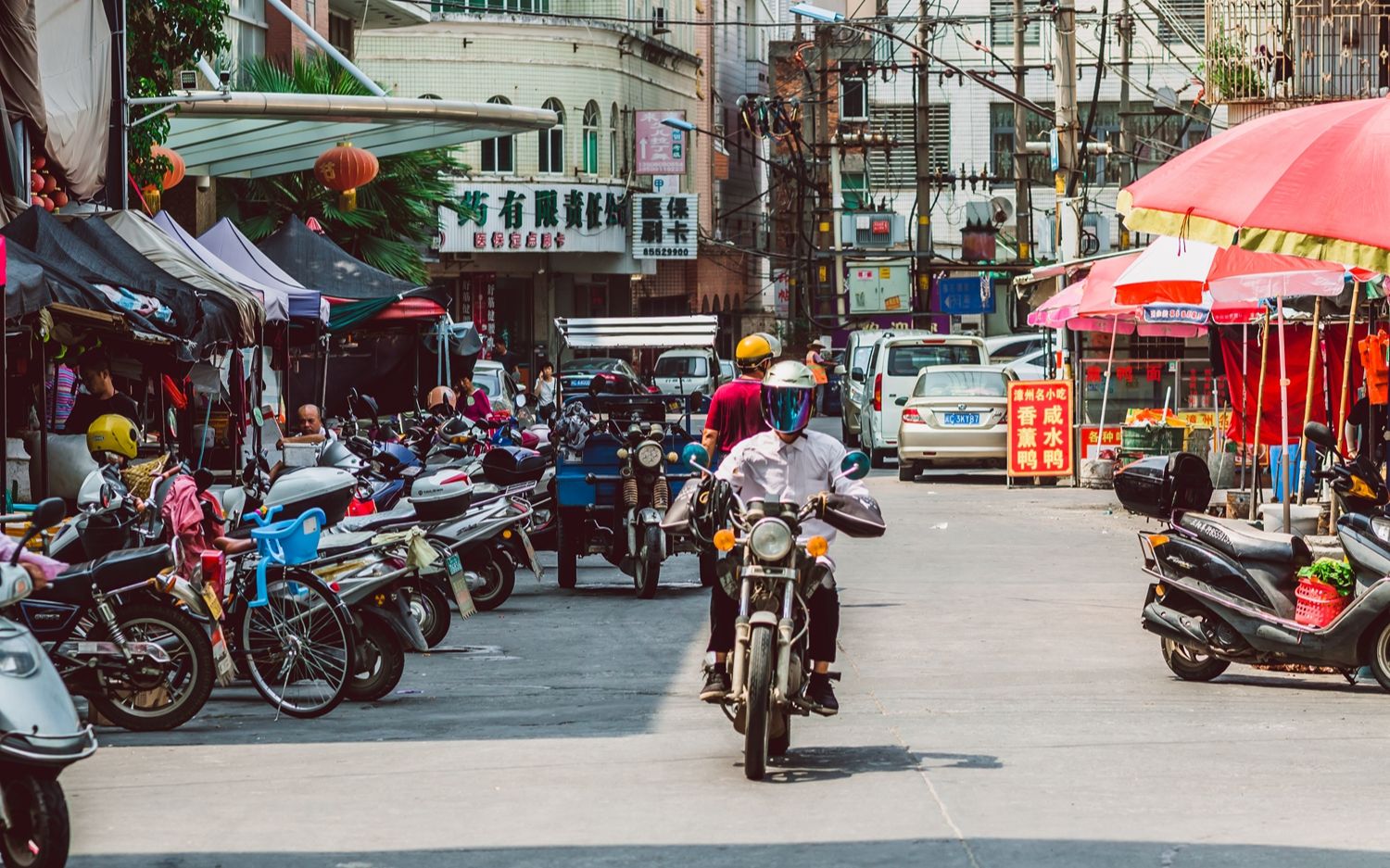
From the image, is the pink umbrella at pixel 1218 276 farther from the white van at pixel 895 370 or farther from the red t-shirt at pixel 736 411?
the white van at pixel 895 370

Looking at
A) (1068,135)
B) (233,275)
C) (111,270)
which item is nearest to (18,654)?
(111,270)

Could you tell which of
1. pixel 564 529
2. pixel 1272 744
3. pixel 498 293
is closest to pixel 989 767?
pixel 1272 744

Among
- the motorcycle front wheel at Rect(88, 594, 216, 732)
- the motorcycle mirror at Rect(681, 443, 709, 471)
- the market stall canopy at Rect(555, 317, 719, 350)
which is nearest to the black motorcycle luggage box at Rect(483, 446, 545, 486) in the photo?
the motorcycle front wheel at Rect(88, 594, 216, 732)

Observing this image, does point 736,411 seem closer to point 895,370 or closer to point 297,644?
point 297,644

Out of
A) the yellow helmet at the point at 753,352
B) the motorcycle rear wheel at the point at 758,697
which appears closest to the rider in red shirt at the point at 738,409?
the yellow helmet at the point at 753,352

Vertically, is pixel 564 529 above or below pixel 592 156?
below

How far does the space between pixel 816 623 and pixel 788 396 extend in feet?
3.08

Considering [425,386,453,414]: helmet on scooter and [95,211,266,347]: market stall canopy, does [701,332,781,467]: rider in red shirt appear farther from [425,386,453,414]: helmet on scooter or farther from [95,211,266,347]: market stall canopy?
[425,386,453,414]: helmet on scooter

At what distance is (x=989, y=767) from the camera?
27.3 feet

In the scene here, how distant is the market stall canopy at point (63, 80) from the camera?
17.2 meters

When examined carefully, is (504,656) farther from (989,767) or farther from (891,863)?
(891,863)

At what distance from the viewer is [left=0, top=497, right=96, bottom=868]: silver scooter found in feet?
20.7

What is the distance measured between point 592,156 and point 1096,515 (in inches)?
1338

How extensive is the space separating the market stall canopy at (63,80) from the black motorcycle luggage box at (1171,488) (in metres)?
9.62
